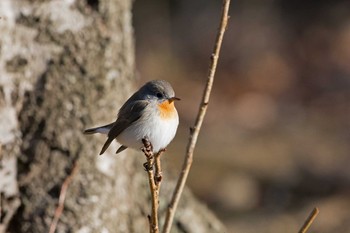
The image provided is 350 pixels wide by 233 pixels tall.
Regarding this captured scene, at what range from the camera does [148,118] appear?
3779 mm

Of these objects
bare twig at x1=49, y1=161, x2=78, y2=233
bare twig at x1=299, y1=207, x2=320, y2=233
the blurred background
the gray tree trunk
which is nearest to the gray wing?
bare twig at x1=49, y1=161, x2=78, y2=233

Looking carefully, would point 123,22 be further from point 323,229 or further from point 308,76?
point 308,76

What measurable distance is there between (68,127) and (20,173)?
362 mm

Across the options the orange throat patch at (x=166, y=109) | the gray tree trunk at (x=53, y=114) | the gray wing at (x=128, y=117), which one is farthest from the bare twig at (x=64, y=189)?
the orange throat patch at (x=166, y=109)

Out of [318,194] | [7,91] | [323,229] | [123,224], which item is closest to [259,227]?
[323,229]

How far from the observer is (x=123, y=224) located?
4.90m

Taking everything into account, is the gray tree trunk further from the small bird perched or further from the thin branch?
the thin branch

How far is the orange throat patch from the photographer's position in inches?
149

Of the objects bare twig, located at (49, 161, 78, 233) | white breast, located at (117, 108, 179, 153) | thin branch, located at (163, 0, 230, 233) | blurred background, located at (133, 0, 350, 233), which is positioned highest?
thin branch, located at (163, 0, 230, 233)

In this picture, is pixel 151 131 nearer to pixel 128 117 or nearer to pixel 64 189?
pixel 128 117

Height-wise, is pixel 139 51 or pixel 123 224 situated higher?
pixel 123 224

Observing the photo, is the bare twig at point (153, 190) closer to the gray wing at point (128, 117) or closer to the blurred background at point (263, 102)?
the gray wing at point (128, 117)

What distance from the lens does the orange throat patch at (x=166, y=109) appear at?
3.77 meters

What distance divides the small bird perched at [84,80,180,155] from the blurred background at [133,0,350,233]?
4957 mm
